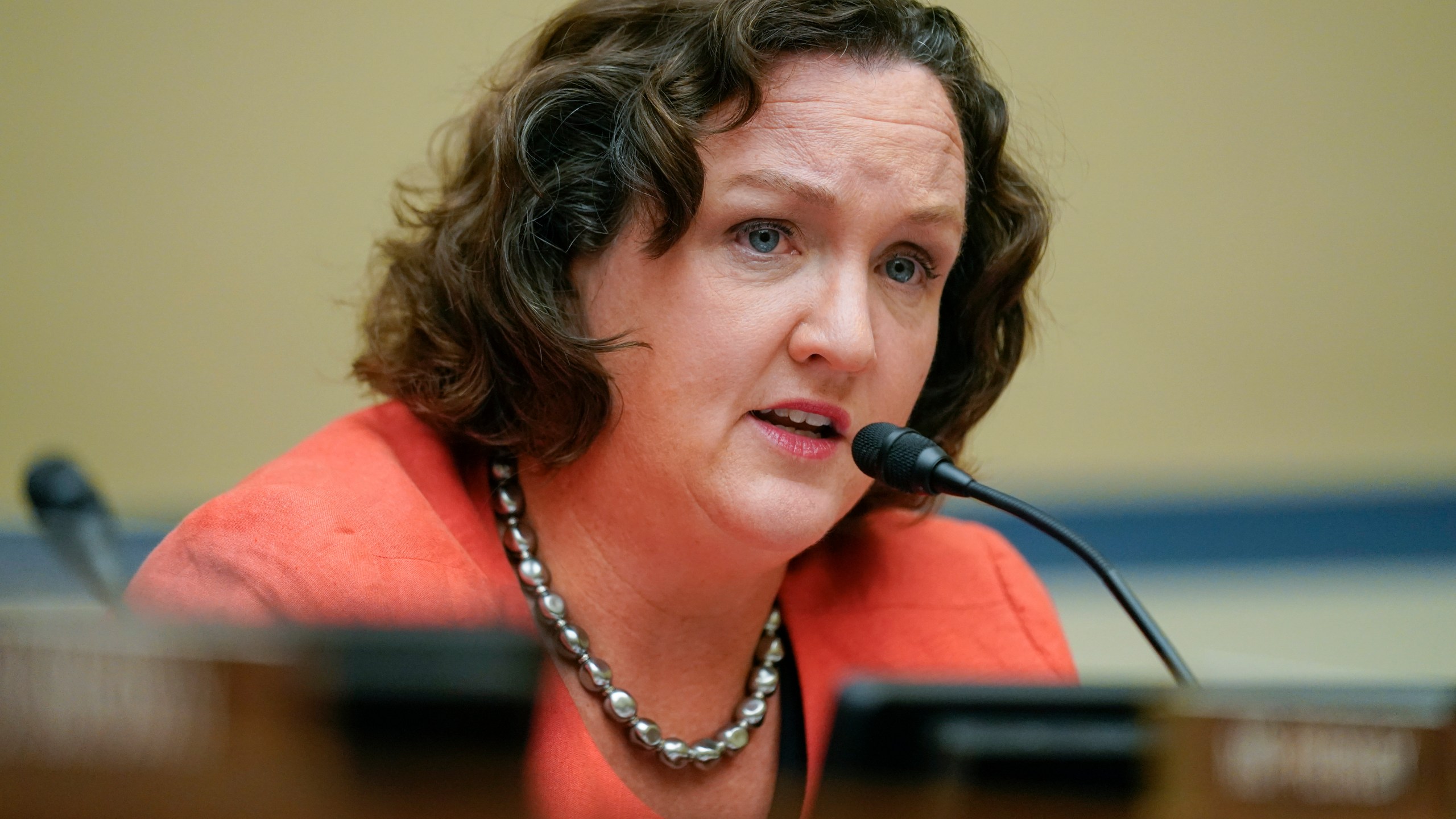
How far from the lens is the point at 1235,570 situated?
251 centimetres

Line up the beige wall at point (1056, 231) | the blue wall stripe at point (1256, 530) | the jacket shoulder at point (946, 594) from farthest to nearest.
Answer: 1. the blue wall stripe at point (1256, 530)
2. the beige wall at point (1056, 231)
3. the jacket shoulder at point (946, 594)

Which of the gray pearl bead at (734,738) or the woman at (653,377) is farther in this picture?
the gray pearl bead at (734,738)

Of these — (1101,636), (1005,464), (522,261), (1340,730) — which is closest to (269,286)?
(522,261)

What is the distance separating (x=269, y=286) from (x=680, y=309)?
1503 millimetres

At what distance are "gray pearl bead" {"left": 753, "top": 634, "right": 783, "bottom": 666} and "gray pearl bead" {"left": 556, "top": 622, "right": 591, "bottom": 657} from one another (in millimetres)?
232

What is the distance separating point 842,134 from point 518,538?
1.67 ft

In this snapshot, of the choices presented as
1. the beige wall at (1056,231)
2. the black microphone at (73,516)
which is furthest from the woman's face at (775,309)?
the beige wall at (1056,231)

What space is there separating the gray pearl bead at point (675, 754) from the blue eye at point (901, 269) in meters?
0.51

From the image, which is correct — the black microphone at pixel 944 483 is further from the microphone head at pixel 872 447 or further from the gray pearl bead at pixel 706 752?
the gray pearl bead at pixel 706 752

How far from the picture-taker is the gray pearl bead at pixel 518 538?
1241mm

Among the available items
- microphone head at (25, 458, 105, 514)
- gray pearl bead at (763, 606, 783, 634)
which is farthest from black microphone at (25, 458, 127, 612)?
gray pearl bead at (763, 606, 783, 634)

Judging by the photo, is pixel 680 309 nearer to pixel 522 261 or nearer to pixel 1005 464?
pixel 522 261

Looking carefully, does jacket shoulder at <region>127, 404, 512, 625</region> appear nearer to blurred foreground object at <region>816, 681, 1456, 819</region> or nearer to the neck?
the neck

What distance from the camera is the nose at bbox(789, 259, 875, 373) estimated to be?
3.66 ft
